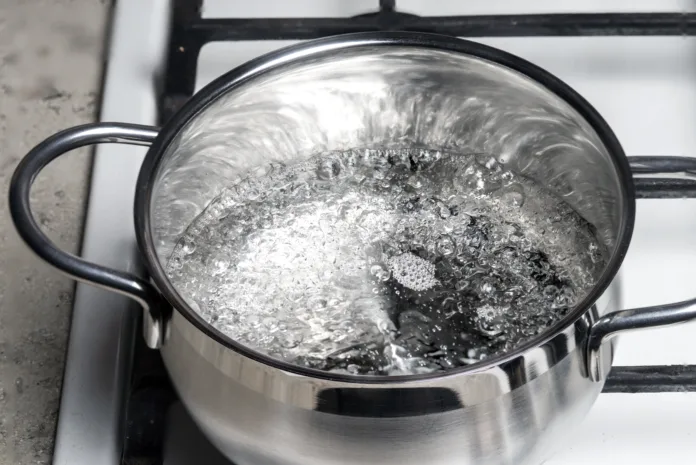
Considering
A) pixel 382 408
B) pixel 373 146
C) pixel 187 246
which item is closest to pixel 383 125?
pixel 373 146

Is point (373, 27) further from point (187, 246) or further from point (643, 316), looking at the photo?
point (643, 316)

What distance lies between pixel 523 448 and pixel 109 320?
212mm

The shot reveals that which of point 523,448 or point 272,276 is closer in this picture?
point 523,448

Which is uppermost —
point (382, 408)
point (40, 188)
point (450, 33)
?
point (450, 33)

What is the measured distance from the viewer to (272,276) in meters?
0.47

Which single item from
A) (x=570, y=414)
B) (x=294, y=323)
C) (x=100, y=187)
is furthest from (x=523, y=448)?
(x=100, y=187)

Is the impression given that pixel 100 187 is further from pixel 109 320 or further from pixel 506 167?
pixel 506 167

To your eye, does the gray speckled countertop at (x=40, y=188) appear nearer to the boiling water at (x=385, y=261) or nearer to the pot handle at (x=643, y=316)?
the boiling water at (x=385, y=261)

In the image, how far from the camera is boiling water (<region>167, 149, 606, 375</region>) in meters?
0.42

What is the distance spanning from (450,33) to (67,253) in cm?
30

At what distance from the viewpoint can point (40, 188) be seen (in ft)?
1.73

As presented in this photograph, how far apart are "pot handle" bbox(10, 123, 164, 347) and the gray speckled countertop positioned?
3.9 inches

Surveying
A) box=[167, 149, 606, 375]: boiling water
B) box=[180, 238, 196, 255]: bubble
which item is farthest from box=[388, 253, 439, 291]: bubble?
box=[180, 238, 196, 255]: bubble

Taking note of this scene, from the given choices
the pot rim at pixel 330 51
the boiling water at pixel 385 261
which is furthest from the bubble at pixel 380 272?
the pot rim at pixel 330 51
